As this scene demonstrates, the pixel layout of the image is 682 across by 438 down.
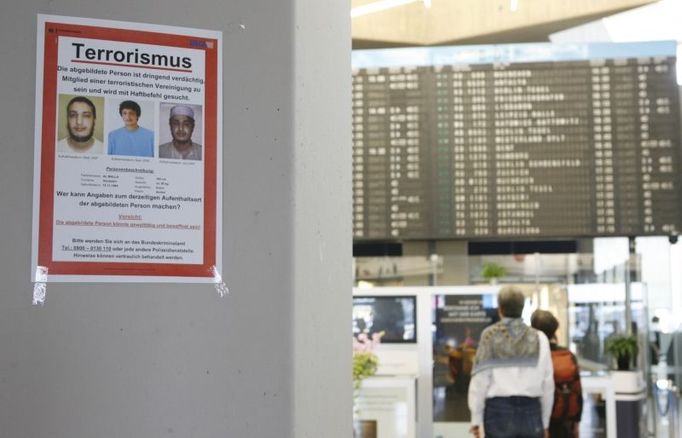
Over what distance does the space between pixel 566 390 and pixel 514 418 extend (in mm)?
570

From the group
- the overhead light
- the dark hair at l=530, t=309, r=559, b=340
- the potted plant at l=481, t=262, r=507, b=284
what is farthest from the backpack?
the overhead light

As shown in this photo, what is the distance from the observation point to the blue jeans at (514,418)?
4.14 metres

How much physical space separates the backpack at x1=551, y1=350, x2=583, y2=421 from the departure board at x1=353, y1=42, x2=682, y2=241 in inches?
72.1

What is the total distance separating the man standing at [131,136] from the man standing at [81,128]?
0.02 meters

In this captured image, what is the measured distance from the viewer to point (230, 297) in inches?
51.3

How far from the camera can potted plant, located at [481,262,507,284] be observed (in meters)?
6.62

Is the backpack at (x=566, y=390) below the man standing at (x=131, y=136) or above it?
below

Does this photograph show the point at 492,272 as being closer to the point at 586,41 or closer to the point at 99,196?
the point at 586,41

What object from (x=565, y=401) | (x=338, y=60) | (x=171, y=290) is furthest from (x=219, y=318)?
(x=565, y=401)

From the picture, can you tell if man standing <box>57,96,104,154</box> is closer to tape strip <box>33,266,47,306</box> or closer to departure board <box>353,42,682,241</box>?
tape strip <box>33,266,47,306</box>

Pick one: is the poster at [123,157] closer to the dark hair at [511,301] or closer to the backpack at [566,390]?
the dark hair at [511,301]

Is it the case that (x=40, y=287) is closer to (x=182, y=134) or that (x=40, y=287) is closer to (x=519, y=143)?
(x=182, y=134)

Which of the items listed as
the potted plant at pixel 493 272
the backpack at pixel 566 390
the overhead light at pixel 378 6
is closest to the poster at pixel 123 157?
the backpack at pixel 566 390

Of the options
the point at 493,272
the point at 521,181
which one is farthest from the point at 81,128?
the point at 493,272
